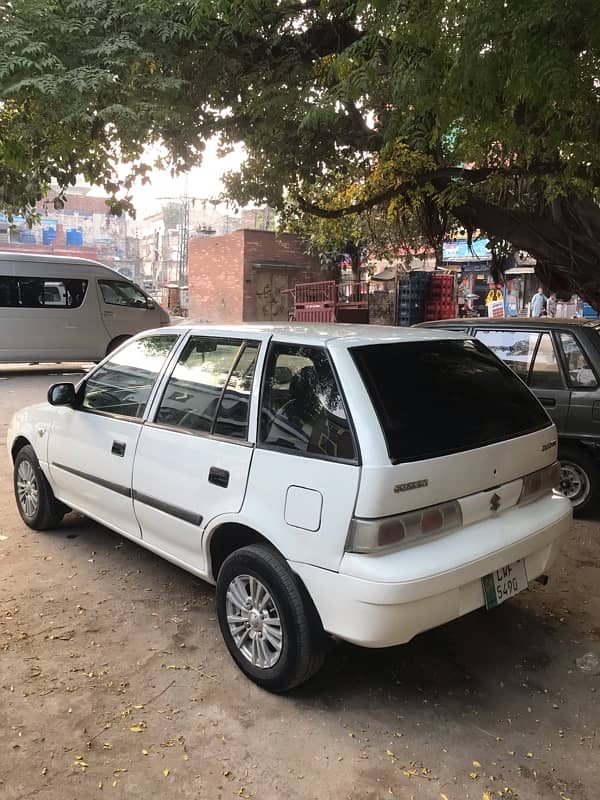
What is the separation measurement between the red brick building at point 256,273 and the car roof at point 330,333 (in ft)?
69.2

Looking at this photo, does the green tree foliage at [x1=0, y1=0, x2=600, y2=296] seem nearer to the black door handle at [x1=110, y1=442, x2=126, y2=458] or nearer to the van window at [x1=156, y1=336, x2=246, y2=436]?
the van window at [x1=156, y1=336, x2=246, y2=436]

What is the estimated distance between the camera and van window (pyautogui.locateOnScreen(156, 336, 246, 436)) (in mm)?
3234

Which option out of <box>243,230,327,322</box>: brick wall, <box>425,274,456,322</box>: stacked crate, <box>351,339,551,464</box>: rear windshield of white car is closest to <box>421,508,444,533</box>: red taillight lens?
<box>351,339,551,464</box>: rear windshield of white car

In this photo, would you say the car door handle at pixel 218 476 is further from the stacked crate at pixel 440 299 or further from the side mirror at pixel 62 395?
the stacked crate at pixel 440 299

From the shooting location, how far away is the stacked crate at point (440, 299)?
17.0m

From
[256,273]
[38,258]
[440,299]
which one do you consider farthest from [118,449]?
[256,273]

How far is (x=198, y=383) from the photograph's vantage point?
3.38m

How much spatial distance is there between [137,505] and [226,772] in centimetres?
157

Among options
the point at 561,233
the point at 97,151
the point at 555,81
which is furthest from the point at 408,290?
the point at 555,81

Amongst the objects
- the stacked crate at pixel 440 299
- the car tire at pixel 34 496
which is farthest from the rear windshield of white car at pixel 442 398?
A: the stacked crate at pixel 440 299

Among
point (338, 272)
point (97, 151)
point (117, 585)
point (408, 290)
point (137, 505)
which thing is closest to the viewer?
point (137, 505)

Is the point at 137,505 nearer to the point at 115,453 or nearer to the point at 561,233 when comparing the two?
the point at 115,453

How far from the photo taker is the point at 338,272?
82.6 feet

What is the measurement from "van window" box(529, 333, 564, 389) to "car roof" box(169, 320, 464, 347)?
2145mm
